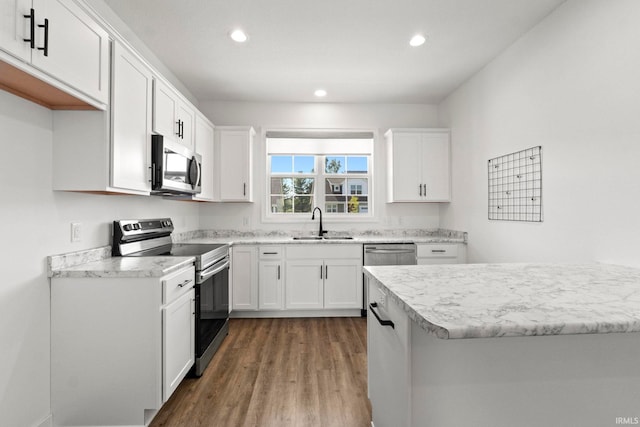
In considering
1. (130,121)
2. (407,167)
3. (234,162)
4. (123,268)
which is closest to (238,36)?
(130,121)

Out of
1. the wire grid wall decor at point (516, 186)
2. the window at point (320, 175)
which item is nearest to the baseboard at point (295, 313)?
the window at point (320, 175)

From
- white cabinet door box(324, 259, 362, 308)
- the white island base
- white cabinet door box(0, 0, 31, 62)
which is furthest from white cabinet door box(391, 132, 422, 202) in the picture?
white cabinet door box(0, 0, 31, 62)

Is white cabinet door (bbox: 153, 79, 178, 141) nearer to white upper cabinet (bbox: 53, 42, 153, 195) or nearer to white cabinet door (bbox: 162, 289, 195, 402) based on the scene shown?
white upper cabinet (bbox: 53, 42, 153, 195)

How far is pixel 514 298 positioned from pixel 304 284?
271cm

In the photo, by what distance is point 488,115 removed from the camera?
309cm

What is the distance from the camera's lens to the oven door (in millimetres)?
2340

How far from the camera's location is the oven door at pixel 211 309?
92.1 inches

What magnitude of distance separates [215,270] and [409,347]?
2.03 metres

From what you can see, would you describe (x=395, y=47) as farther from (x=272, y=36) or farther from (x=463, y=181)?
(x=463, y=181)

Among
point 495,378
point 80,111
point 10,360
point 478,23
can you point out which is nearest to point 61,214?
point 80,111

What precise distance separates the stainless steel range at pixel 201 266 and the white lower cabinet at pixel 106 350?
552 mm

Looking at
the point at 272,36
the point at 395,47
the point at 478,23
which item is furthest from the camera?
the point at 395,47

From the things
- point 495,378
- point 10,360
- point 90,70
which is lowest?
point 10,360

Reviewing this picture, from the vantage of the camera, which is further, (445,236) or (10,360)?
(445,236)
